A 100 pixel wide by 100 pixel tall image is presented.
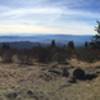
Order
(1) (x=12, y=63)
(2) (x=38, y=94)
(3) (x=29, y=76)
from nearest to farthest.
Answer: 1. (2) (x=38, y=94)
2. (3) (x=29, y=76)
3. (1) (x=12, y=63)

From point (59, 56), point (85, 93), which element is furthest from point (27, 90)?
point (59, 56)

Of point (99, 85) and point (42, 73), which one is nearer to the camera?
point (99, 85)

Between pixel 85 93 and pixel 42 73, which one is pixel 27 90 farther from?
pixel 42 73

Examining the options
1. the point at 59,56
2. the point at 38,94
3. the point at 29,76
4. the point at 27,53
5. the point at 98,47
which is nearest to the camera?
the point at 38,94

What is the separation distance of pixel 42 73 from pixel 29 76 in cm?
97

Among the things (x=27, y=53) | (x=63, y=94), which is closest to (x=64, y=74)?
(x=63, y=94)

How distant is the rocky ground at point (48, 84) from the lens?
1681 cm

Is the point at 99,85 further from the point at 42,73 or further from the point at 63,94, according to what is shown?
the point at 42,73

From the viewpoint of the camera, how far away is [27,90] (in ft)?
57.4

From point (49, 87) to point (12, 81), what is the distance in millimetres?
2143

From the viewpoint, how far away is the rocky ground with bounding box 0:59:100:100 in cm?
1681

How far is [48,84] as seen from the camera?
20031 mm

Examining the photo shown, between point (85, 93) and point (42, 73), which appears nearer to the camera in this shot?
point (85, 93)

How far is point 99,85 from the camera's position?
763 inches
